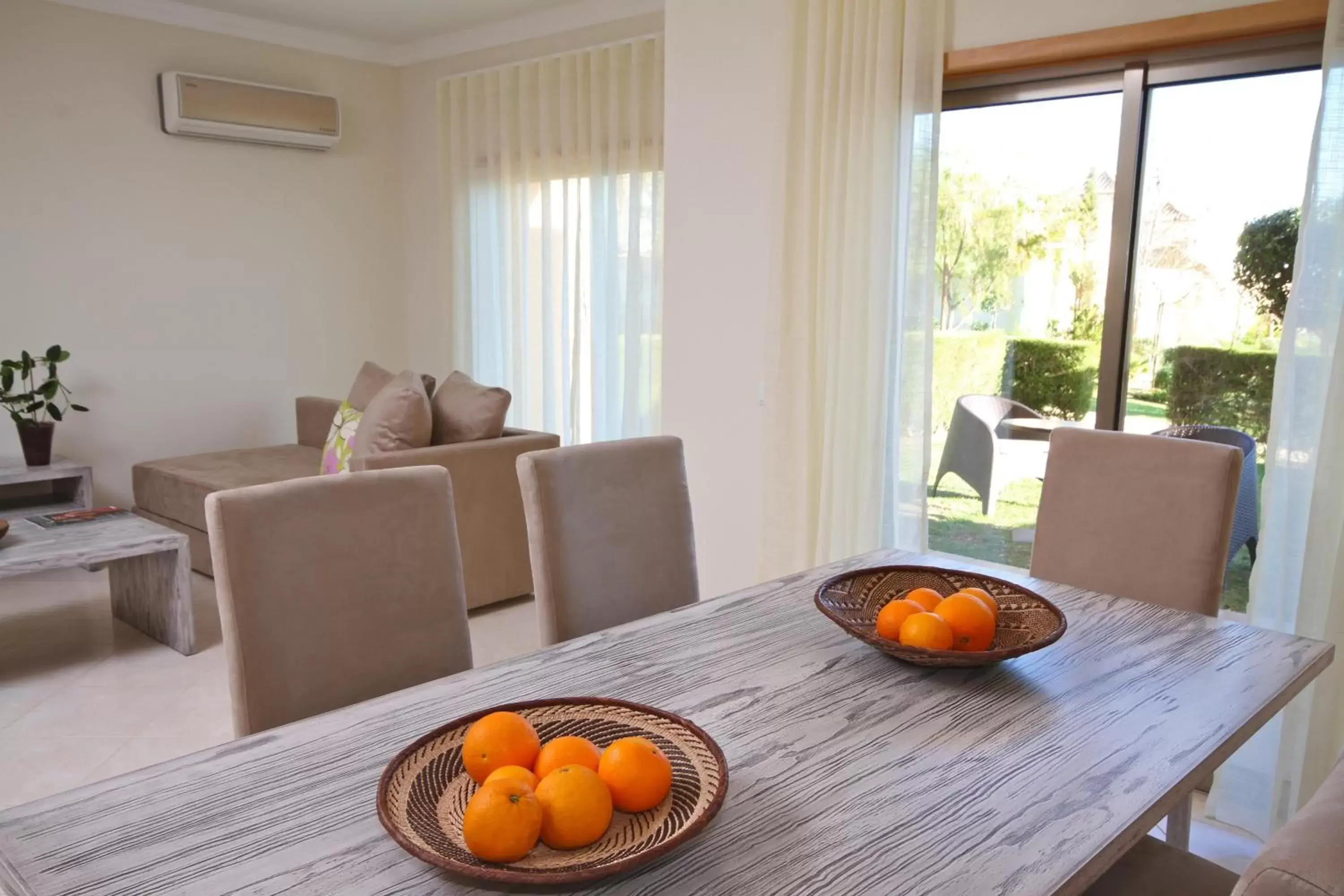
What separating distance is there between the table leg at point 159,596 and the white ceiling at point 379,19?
2.79 meters

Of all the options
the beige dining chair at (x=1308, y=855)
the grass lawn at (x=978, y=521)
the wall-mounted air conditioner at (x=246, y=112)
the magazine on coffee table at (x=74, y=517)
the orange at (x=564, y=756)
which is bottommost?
the magazine on coffee table at (x=74, y=517)

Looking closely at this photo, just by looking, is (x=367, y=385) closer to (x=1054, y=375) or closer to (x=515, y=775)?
(x=1054, y=375)

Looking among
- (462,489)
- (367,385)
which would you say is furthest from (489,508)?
(367,385)

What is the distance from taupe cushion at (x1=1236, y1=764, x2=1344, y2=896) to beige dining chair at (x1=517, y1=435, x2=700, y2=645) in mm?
1338

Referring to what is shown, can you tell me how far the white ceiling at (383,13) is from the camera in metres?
4.77

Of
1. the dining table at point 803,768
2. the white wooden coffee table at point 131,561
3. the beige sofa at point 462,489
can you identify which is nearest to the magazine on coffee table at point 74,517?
the white wooden coffee table at point 131,561

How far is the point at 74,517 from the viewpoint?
3750 mm

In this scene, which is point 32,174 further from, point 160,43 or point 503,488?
point 503,488

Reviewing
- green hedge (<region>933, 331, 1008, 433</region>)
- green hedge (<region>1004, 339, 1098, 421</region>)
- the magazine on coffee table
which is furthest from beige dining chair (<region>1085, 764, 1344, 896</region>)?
the magazine on coffee table

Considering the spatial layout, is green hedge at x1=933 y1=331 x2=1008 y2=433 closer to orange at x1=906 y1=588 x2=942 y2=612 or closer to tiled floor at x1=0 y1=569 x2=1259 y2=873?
tiled floor at x1=0 y1=569 x2=1259 y2=873

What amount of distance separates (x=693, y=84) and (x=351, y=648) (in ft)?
8.72

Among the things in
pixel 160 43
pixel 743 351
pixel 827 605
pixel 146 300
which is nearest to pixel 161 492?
pixel 146 300

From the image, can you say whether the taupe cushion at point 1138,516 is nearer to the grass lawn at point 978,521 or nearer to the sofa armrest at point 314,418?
the grass lawn at point 978,521

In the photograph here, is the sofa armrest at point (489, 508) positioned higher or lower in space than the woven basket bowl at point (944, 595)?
lower
